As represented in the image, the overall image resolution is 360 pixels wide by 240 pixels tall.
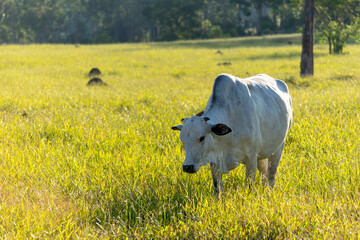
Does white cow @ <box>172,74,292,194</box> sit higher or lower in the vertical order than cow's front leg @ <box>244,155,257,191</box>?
higher

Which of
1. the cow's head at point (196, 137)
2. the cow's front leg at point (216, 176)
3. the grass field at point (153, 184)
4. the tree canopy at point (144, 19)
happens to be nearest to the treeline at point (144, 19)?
the tree canopy at point (144, 19)

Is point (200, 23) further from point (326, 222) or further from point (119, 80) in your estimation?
point (326, 222)

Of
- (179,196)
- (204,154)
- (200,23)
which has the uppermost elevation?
(200,23)

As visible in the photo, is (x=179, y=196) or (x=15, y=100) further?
(x=15, y=100)

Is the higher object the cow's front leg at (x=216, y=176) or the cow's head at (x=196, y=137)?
the cow's head at (x=196, y=137)

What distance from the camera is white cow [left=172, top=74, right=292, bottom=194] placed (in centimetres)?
318

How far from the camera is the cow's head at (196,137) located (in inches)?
123

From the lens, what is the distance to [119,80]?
49.4 feet

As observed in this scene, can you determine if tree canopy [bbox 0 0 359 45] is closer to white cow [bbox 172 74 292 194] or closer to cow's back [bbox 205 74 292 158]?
cow's back [bbox 205 74 292 158]

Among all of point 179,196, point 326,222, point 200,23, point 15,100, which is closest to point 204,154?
point 179,196

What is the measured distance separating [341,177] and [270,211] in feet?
3.93

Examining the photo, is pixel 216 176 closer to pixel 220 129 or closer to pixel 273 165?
pixel 220 129

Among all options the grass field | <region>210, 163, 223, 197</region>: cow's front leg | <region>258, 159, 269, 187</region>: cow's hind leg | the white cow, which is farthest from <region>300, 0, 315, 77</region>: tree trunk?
<region>210, 163, 223, 197</region>: cow's front leg

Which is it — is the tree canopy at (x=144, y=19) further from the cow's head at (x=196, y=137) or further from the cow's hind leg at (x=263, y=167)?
the cow's head at (x=196, y=137)
